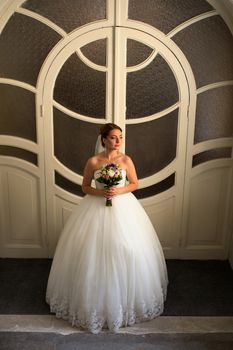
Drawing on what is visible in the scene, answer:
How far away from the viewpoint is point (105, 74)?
3574 millimetres

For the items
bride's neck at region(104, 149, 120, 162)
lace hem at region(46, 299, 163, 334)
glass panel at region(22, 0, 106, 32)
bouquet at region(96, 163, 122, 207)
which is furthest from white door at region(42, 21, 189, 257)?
lace hem at region(46, 299, 163, 334)

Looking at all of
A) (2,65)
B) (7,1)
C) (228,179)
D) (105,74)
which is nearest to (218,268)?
(228,179)

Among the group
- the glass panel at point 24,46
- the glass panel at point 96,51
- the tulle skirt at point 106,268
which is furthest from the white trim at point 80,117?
the tulle skirt at point 106,268

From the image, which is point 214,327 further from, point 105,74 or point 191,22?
point 191,22

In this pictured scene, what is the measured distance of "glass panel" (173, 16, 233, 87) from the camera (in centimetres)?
351

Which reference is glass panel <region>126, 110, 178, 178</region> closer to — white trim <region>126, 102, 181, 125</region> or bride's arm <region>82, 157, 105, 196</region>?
white trim <region>126, 102, 181, 125</region>

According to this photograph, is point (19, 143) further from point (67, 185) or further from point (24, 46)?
point (24, 46)

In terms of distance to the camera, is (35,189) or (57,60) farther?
(35,189)

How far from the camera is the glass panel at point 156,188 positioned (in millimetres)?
3930

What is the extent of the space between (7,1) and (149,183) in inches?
81.9

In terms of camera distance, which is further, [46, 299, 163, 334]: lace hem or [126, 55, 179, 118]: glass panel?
[126, 55, 179, 118]: glass panel

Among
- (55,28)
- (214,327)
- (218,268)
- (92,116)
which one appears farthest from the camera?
(218,268)

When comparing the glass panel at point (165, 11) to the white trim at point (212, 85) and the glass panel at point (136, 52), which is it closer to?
the glass panel at point (136, 52)

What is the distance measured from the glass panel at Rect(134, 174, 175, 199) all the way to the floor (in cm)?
80
